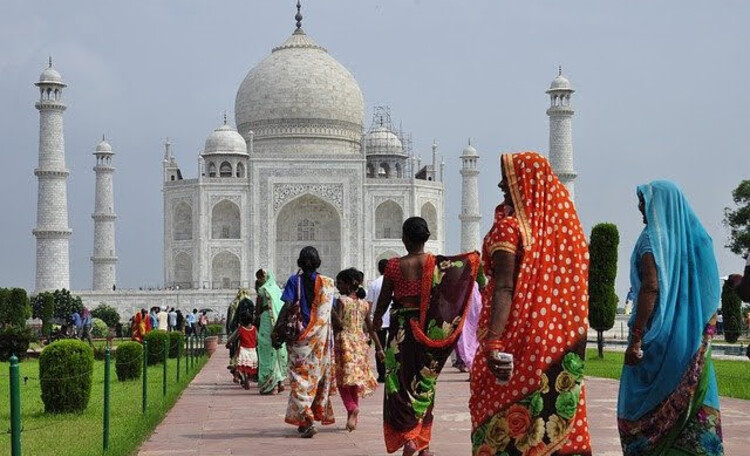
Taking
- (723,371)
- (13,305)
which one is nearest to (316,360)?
(723,371)

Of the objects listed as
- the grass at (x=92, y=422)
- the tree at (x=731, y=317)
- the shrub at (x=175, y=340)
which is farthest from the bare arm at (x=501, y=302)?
the tree at (x=731, y=317)

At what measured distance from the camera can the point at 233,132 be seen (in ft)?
128

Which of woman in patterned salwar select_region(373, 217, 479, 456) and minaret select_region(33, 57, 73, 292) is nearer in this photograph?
woman in patterned salwar select_region(373, 217, 479, 456)

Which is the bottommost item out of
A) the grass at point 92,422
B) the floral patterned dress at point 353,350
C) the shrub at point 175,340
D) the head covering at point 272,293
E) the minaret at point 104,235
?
the grass at point 92,422

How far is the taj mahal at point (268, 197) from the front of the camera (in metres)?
34.7

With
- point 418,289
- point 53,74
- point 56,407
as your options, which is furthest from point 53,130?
point 418,289

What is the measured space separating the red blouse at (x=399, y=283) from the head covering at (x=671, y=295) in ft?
4.25

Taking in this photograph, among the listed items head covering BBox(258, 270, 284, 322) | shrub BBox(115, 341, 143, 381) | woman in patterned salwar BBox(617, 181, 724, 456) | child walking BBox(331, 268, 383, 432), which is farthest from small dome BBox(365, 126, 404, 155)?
woman in patterned salwar BBox(617, 181, 724, 456)

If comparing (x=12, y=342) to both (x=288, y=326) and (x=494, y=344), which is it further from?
(x=494, y=344)

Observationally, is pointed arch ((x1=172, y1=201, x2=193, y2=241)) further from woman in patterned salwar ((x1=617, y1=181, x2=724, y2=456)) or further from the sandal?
woman in patterned salwar ((x1=617, y1=181, x2=724, y2=456))

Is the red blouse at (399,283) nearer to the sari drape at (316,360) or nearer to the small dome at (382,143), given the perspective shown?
the sari drape at (316,360)

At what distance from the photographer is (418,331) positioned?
5570 mm

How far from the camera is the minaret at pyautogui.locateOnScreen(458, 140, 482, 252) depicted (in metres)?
40.4

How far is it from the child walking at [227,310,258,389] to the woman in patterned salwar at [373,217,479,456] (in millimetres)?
5266
